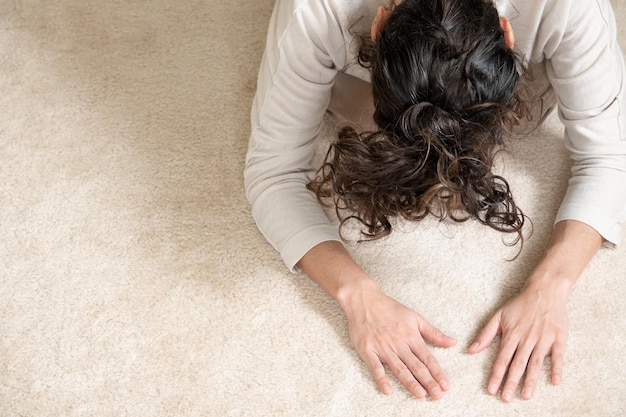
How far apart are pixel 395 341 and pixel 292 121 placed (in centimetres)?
37

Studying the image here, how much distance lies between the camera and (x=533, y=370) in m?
1.05

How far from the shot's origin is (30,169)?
1327mm

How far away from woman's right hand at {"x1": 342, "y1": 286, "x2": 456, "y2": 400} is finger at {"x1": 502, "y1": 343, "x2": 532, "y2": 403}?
0.29ft

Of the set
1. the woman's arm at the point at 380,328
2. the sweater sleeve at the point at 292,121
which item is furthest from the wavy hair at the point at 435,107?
the woman's arm at the point at 380,328

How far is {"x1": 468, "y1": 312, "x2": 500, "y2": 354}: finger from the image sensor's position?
1095 mm

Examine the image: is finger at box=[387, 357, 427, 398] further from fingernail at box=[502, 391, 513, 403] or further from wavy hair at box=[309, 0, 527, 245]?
wavy hair at box=[309, 0, 527, 245]

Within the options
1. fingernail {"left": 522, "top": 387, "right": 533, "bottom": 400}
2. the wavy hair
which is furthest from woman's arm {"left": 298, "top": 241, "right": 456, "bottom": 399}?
the wavy hair

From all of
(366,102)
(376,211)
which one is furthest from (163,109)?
(376,211)

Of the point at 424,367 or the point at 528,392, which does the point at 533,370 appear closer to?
→ the point at 528,392

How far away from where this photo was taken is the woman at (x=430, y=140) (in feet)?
2.73

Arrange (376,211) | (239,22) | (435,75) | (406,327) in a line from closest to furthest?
1. (435,75)
2. (376,211)
3. (406,327)
4. (239,22)

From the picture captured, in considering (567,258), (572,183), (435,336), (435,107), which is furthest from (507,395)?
(435,107)

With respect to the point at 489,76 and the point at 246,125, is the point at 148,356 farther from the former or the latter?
the point at 489,76

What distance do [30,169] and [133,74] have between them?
285mm
